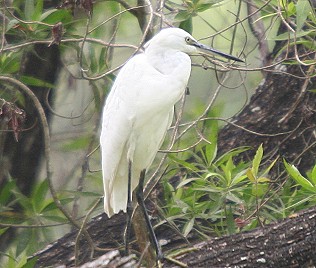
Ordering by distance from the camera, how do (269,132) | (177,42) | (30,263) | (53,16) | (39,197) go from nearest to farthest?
(177,42) < (30,263) < (53,16) < (39,197) < (269,132)

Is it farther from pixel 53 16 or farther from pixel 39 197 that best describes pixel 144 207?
pixel 53 16

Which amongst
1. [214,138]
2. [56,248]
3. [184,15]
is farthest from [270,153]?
[56,248]

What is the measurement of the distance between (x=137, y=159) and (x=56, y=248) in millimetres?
473

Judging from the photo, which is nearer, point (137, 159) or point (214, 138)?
point (137, 159)

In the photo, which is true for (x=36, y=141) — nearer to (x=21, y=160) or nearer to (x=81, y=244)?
(x=21, y=160)

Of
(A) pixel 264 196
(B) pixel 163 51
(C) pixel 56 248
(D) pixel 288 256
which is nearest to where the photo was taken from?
(D) pixel 288 256

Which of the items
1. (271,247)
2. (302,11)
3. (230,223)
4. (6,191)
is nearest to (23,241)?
(6,191)

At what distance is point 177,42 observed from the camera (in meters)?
2.59

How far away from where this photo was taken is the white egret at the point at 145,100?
8.54 feet

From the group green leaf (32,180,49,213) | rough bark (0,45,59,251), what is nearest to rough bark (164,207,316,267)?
green leaf (32,180,49,213)

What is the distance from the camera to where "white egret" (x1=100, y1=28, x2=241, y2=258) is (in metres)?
2.60

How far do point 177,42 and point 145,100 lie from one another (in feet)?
0.64

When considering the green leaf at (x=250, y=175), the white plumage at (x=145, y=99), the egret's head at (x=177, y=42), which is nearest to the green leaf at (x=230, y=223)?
the green leaf at (x=250, y=175)

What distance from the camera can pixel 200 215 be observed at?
2.92 meters
